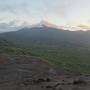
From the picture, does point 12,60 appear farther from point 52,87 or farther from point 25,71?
point 52,87

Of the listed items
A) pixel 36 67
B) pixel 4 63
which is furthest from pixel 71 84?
pixel 4 63

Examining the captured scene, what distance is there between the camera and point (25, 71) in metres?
38.5

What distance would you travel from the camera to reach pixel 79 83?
2625cm

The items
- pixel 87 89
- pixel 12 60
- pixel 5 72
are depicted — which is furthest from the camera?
pixel 12 60

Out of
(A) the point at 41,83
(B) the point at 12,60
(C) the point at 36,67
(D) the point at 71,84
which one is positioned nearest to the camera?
(D) the point at 71,84

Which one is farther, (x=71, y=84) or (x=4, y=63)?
(x=4, y=63)

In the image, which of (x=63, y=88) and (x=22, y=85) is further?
(x=22, y=85)

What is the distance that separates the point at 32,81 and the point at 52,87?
137 inches

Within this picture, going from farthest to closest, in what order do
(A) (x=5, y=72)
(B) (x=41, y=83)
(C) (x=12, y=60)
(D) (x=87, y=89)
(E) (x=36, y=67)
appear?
(C) (x=12, y=60)
(E) (x=36, y=67)
(A) (x=5, y=72)
(B) (x=41, y=83)
(D) (x=87, y=89)

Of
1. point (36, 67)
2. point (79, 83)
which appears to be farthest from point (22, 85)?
point (36, 67)

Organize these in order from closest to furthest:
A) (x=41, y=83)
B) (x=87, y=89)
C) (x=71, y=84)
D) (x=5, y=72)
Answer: (x=87, y=89), (x=71, y=84), (x=41, y=83), (x=5, y=72)

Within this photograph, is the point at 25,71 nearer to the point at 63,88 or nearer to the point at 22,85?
the point at 22,85

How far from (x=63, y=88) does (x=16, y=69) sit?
16.0m

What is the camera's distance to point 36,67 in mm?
42688
